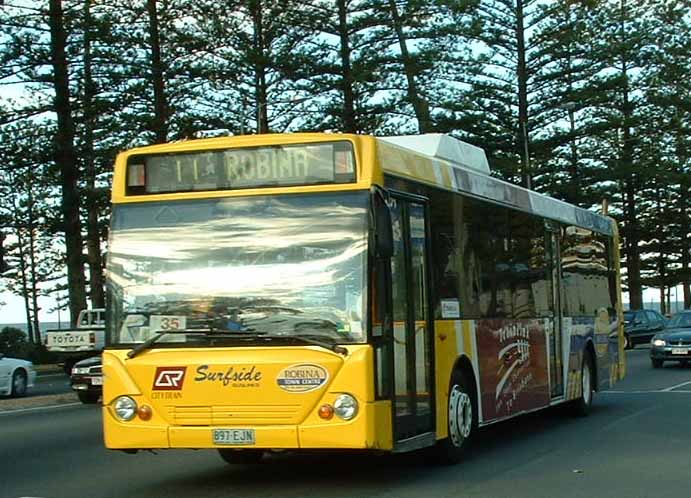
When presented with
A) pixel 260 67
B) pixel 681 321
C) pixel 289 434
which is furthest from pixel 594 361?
pixel 260 67

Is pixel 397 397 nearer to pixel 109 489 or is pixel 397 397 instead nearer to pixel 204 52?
pixel 109 489

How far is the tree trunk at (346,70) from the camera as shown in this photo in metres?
47.0

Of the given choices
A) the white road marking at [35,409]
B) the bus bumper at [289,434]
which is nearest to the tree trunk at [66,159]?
the white road marking at [35,409]

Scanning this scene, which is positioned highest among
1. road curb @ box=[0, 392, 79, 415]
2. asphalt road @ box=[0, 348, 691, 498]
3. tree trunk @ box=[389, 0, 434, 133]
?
tree trunk @ box=[389, 0, 434, 133]

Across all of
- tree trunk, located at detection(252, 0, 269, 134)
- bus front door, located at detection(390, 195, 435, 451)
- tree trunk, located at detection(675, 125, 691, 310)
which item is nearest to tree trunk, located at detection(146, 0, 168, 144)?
tree trunk, located at detection(252, 0, 269, 134)

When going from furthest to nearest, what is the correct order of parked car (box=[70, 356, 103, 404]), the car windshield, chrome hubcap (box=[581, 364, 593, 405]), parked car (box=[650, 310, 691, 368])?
the car windshield
parked car (box=[650, 310, 691, 368])
parked car (box=[70, 356, 103, 404])
chrome hubcap (box=[581, 364, 593, 405])

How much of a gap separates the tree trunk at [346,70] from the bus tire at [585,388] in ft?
96.3

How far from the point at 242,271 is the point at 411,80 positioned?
1527 inches

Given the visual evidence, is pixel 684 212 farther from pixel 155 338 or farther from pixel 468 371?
pixel 155 338

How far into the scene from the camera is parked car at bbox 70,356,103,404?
22.3 metres

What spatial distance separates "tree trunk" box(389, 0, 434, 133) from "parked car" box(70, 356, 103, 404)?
27.3 m

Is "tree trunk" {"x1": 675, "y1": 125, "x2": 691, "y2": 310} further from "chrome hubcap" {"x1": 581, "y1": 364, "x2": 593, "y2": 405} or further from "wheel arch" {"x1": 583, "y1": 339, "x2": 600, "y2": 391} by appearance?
"chrome hubcap" {"x1": 581, "y1": 364, "x2": 593, "y2": 405}

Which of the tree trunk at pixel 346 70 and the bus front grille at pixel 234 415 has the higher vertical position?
the tree trunk at pixel 346 70

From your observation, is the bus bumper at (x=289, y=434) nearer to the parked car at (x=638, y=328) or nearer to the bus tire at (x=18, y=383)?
the bus tire at (x=18, y=383)
